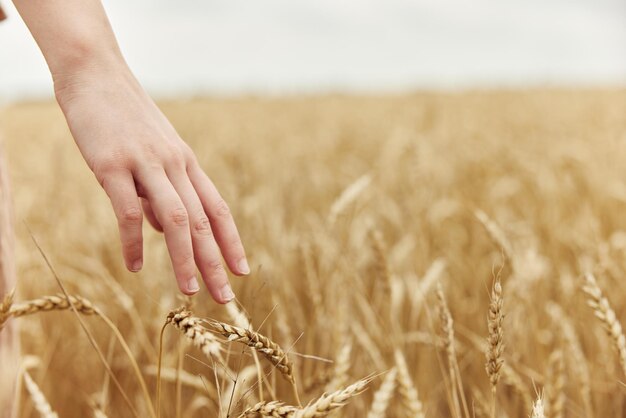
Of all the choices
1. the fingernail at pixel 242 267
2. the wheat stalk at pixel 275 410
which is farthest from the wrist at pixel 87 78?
the wheat stalk at pixel 275 410

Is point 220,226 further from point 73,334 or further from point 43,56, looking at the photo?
point 73,334

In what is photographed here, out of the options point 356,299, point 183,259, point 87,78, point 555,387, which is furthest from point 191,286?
point 356,299

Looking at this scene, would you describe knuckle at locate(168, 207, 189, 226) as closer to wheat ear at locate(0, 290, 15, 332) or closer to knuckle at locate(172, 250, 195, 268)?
knuckle at locate(172, 250, 195, 268)

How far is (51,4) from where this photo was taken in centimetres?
74

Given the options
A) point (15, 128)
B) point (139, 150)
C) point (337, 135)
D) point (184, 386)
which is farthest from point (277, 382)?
point (15, 128)

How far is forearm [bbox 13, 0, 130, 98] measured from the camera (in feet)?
2.39

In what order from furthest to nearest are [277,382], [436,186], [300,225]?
[436,186], [300,225], [277,382]

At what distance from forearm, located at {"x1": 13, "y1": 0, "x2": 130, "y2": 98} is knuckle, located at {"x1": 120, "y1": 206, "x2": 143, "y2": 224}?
0.16 m

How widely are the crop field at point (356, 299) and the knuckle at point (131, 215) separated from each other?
11 cm

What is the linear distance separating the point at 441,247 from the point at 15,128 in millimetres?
5363

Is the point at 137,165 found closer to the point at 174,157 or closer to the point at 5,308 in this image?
the point at 174,157

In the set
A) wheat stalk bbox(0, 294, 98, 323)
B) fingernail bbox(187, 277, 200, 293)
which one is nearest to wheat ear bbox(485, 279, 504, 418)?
fingernail bbox(187, 277, 200, 293)

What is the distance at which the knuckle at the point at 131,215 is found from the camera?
2.28 ft

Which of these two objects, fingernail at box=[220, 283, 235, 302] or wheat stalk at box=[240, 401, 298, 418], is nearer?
wheat stalk at box=[240, 401, 298, 418]
